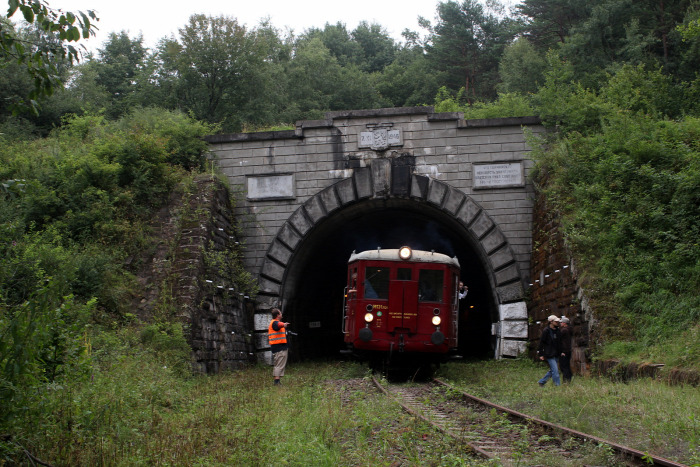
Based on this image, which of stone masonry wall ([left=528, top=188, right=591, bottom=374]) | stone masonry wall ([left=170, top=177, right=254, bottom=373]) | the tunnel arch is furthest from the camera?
the tunnel arch

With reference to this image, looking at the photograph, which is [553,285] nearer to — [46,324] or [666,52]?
[46,324]

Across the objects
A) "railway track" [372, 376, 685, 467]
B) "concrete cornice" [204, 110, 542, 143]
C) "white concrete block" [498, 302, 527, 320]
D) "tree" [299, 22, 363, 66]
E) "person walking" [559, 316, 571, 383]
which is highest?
"tree" [299, 22, 363, 66]

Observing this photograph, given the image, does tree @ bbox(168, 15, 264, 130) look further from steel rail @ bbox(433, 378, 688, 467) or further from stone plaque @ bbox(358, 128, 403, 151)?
steel rail @ bbox(433, 378, 688, 467)

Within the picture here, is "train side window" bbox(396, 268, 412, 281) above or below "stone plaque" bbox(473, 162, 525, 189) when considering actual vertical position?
below

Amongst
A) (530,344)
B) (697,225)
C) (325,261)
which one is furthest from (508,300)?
(325,261)

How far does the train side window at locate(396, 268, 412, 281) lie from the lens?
1315 centimetres

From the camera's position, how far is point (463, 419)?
25.4 ft

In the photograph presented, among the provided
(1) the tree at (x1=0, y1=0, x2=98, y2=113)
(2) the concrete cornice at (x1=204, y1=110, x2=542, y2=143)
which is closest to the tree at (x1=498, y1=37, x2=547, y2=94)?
(2) the concrete cornice at (x1=204, y1=110, x2=542, y2=143)

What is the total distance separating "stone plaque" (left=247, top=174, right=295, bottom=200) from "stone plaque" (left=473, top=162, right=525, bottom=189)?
5.15 m

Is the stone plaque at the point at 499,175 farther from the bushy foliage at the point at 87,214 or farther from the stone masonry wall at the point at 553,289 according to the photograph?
the bushy foliage at the point at 87,214

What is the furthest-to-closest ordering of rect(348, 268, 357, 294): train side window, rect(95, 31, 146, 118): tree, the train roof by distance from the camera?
rect(95, 31, 146, 118): tree → rect(348, 268, 357, 294): train side window → the train roof

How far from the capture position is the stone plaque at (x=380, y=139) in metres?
17.6

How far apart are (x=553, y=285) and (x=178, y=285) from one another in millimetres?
8434

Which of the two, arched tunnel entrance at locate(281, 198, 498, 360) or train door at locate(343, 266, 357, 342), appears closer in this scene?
train door at locate(343, 266, 357, 342)
